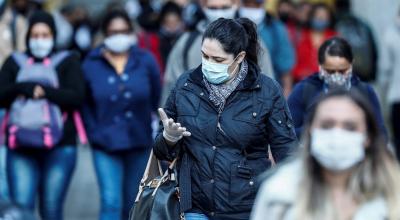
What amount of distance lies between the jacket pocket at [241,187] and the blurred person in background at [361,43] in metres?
7.11

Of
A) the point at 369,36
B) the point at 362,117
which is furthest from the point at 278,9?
the point at 362,117

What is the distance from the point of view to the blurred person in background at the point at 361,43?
14.8 meters

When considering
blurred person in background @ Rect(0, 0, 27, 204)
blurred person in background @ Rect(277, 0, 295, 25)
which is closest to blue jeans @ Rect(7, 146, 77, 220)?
blurred person in background @ Rect(0, 0, 27, 204)

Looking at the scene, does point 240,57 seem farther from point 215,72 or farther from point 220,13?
point 220,13

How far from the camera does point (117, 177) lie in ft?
34.8

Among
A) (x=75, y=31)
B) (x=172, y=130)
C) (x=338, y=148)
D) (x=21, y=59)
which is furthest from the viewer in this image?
(x=75, y=31)

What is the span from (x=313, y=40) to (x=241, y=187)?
6.94m

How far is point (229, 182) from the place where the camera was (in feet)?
24.9

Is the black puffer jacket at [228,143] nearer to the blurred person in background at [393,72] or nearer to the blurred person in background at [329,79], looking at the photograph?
the blurred person in background at [329,79]

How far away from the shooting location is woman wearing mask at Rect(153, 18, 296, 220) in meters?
7.60

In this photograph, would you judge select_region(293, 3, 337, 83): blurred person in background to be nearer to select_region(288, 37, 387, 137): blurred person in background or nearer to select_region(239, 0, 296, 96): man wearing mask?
select_region(239, 0, 296, 96): man wearing mask

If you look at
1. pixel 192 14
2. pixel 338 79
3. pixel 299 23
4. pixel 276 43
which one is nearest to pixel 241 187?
pixel 338 79

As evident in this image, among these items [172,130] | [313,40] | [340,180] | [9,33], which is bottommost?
[313,40]

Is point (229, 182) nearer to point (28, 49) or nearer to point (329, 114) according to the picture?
point (329, 114)
